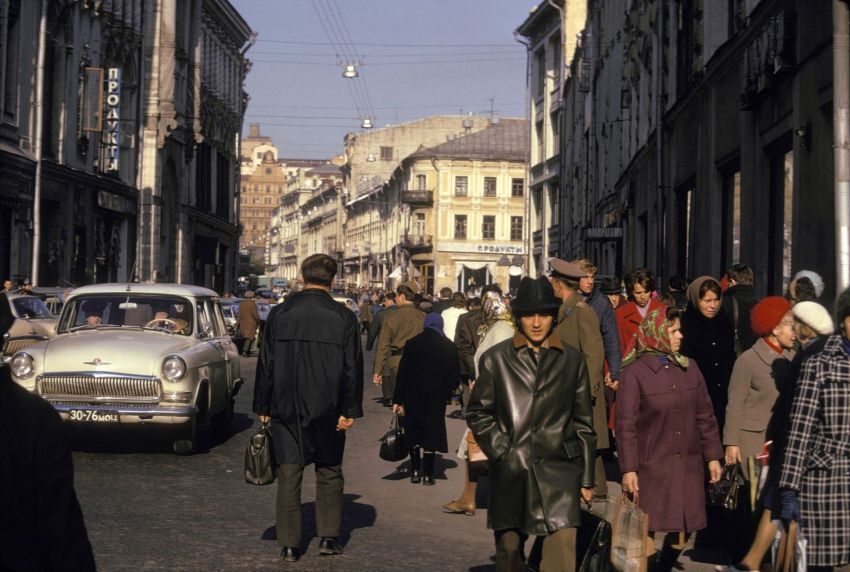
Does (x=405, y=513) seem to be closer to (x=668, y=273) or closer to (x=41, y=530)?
(x=41, y=530)

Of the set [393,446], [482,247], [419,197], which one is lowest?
[393,446]

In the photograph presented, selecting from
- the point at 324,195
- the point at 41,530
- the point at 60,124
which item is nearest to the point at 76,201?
the point at 60,124

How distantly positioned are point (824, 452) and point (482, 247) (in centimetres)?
8138

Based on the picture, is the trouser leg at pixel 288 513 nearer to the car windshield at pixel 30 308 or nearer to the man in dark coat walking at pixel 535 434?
the man in dark coat walking at pixel 535 434

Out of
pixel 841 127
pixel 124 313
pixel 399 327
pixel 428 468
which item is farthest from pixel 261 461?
pixel 399 327

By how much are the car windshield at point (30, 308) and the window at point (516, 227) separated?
6823cm

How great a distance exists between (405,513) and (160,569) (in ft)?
9.88

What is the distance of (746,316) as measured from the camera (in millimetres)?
10539

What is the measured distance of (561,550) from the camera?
21.3 feet

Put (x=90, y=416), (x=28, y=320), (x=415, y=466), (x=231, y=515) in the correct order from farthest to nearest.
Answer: (x=28, y=320) < (x=90, y=416) < (x=415, y=466) < (x=231, y=515)

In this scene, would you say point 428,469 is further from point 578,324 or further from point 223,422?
point 223,422

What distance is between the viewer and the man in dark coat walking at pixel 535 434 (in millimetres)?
6469

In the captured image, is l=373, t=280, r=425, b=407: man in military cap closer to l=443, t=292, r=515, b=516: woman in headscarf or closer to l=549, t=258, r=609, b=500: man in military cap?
l=443, t=292, r=515, b=516: woman in headscarf

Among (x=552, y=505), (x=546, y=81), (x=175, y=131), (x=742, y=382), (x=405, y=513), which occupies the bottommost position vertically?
(x=405, y=513)
